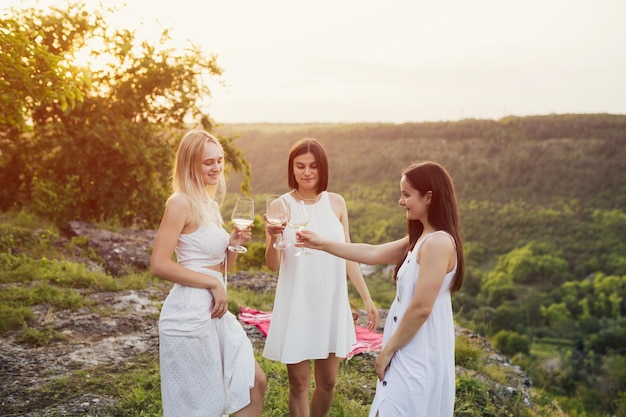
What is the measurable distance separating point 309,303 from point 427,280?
1.28 metres

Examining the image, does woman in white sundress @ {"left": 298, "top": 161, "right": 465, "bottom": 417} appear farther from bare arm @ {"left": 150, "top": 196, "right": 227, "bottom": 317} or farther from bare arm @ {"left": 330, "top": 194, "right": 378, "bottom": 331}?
bare arm @ {"left": 330, "top": 194, "right": 378, "bottom": 331}

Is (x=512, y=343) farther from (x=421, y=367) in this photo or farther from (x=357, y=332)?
(x=421, y=367)

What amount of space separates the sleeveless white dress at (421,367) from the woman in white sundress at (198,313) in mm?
830

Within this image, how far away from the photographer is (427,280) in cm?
248

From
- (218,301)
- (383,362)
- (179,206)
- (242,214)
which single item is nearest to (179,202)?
(179,206)

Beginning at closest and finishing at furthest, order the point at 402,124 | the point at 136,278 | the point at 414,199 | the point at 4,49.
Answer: the point at 414,199
the point at 4,49
the point at 136,278
the point at 402,124

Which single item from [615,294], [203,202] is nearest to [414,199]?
[203,202]

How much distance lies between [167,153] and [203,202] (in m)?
12.7

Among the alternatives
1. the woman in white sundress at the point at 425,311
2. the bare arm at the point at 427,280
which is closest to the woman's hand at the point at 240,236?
the woman in white sundress at the point at 425,311

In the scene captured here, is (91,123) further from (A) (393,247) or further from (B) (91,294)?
(A) (393,247)

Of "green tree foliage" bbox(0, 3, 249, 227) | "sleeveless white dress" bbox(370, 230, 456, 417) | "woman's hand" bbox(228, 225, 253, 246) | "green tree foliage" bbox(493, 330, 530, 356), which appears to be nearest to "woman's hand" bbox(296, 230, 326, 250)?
"woman's hand" bbox(228, 225, 253, 246)

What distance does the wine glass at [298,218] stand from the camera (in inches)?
133

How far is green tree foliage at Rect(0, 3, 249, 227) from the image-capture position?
13.9 meters

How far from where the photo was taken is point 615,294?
176ft
